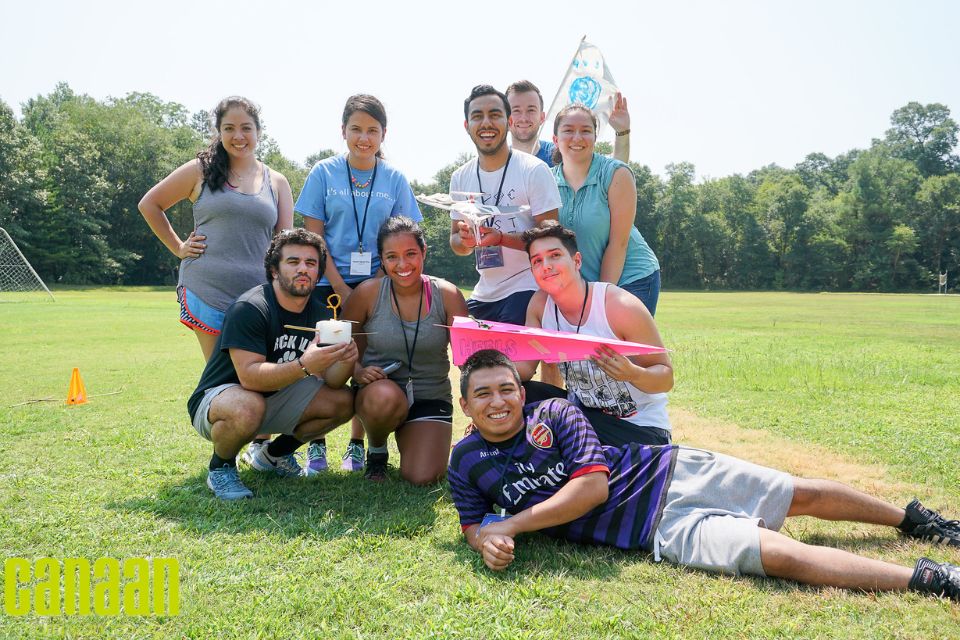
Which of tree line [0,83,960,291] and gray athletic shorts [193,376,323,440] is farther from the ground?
tree line [0,83,960,291]

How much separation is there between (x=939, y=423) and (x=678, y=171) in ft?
244

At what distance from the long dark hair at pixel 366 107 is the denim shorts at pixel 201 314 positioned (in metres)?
1.82

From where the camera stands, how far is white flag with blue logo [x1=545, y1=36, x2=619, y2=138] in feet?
19.5

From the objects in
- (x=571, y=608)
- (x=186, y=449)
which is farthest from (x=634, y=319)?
(x=186, y=449)

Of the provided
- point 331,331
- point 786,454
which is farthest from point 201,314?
point 786,454

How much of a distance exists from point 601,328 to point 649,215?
2774 inches

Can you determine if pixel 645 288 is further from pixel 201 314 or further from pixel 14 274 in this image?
pixel 14 274

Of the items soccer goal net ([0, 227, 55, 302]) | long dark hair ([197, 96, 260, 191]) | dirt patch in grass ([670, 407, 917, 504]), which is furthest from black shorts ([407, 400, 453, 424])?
soccer goal net ([0, 227, 55, 302])

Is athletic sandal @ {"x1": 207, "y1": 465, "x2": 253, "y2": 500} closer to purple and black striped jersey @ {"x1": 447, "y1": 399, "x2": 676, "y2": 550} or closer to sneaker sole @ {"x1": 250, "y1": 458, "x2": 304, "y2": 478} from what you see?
sneaker sole @ {"x1": 250, "y1": 458, "x2": 304, "y2": 478}

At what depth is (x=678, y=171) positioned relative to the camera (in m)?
75.9

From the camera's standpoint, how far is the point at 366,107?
192 inches

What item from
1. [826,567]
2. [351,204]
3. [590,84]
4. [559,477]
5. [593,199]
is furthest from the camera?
[590,84]

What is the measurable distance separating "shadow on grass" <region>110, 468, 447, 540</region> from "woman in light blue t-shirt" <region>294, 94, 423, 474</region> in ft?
1.79

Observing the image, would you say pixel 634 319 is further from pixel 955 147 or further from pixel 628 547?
pixel 955 147
